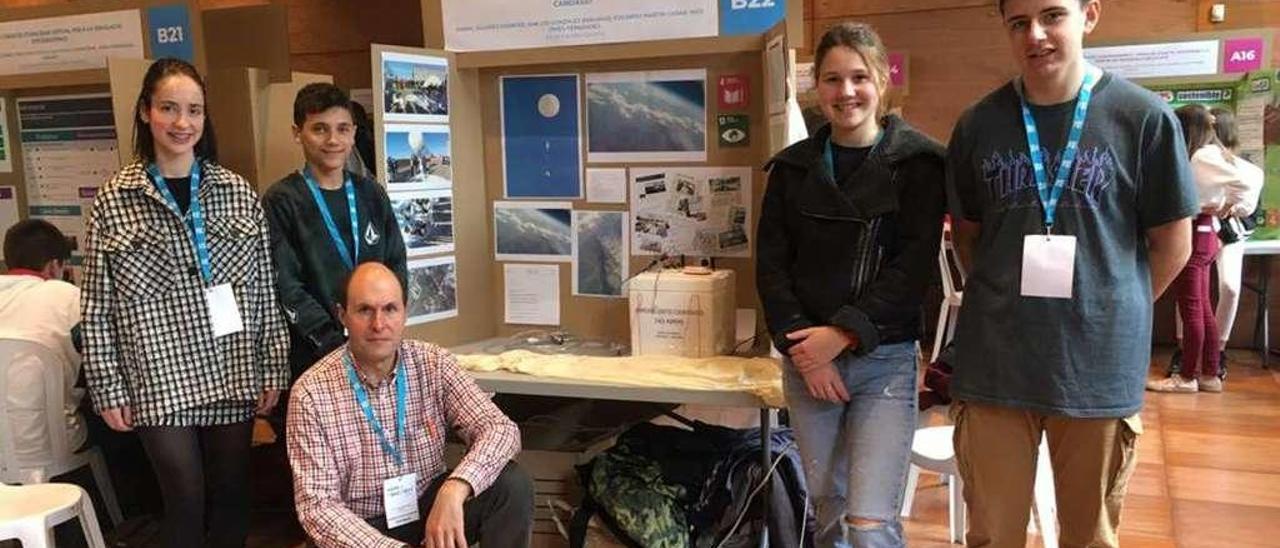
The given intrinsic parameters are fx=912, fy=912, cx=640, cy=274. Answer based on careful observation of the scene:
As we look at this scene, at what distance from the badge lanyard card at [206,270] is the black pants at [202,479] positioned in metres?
0.27

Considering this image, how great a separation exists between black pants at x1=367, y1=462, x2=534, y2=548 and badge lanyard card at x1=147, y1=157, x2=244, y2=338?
605 mm

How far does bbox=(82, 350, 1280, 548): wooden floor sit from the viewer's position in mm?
2902

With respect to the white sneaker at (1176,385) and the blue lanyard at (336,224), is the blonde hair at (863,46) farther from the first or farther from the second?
the white sneaker at (1176,385)

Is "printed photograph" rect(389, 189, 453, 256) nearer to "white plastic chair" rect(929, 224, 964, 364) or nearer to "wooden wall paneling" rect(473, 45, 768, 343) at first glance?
"wooden wall paneling" rect(473, 45, 768, 343)

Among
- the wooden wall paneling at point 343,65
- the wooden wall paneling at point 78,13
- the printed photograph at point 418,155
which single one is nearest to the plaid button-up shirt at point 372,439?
the printed photograph at point 418,155

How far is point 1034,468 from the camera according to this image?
1772 millimetres

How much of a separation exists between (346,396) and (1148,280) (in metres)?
1.65

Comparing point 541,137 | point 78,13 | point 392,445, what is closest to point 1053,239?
point 392,445

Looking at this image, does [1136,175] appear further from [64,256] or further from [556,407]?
[64,256]

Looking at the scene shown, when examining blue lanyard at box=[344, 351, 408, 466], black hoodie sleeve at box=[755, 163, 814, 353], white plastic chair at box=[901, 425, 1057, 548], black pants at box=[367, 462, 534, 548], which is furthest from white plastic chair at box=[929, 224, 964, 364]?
blue lanyard at box=[344, 351, 408, 466]

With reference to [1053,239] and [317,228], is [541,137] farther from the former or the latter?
[1053,239]

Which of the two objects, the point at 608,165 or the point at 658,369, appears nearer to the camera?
the point at 658,369

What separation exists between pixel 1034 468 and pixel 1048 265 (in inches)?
16.6

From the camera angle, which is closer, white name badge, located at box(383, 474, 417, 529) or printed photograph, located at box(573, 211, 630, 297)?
white name badge, located at box(383, 474, 417, 529)
